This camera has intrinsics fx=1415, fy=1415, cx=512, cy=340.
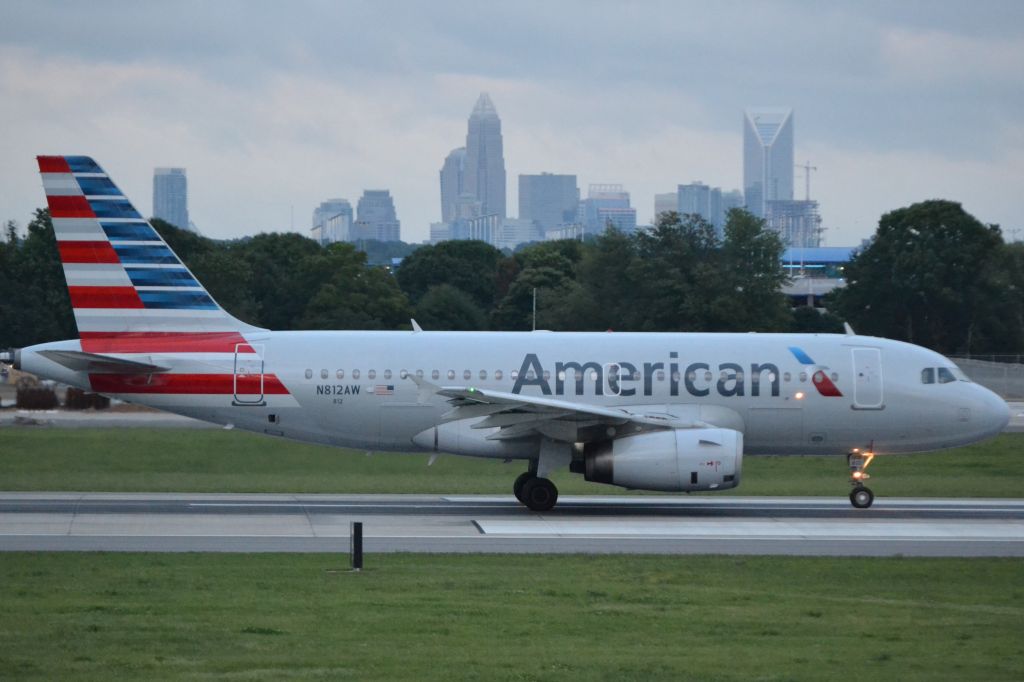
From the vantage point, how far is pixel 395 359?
27.9 m

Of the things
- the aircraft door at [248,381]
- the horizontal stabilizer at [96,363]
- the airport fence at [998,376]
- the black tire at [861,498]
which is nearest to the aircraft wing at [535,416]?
the black tire at [861,498]

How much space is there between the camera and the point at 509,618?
51.5 feet

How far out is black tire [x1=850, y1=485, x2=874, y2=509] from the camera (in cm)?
2800

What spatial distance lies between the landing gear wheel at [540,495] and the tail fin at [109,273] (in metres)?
6.71

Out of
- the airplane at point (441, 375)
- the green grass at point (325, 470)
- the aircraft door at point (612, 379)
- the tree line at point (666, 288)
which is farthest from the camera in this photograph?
the tree line at point (666, 288)

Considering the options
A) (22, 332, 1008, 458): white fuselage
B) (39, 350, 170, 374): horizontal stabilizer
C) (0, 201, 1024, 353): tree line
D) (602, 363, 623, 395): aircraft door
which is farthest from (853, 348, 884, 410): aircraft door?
(0, 201, 1024, 353): tree line

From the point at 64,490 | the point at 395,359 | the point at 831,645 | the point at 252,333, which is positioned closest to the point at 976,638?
the point at 831,645

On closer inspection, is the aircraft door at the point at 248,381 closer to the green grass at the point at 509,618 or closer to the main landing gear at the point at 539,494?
the main landing gear at the point at 539,494

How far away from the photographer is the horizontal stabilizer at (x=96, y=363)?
26.9 meters

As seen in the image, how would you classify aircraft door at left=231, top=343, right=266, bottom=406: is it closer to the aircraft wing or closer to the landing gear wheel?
the aircraft wing

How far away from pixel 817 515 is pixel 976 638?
1217cm

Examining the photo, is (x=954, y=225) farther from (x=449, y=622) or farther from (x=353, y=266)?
(x=449, y=622)

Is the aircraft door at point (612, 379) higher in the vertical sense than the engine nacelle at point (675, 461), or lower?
higher

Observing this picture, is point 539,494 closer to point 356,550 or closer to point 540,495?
point 540,495
